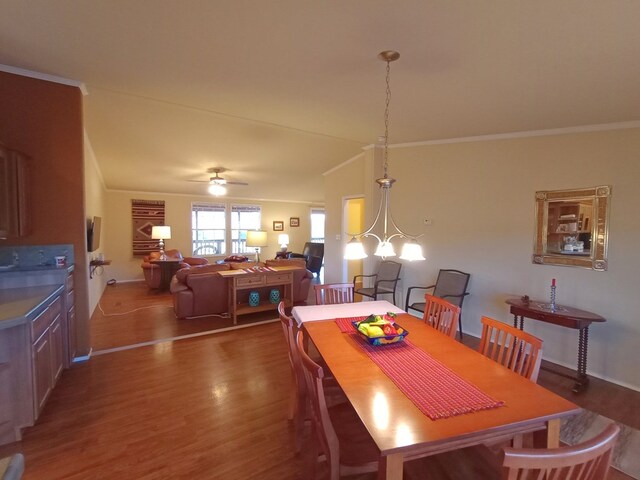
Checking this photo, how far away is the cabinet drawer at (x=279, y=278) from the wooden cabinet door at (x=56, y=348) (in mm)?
2431

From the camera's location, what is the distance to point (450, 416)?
46.5 inches

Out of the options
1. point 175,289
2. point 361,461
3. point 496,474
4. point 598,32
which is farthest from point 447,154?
point 175,289

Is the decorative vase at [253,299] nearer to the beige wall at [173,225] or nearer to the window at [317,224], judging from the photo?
the beige wall at [173,225]

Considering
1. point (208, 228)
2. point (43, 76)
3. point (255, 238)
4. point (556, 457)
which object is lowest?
Answer: point (556, 457)

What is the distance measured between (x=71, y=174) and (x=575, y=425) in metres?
4.79

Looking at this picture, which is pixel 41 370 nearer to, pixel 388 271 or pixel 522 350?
pixel 522 350

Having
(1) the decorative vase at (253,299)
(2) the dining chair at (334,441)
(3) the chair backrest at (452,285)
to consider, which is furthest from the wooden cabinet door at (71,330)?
(3) the chair backrest at (452,285)

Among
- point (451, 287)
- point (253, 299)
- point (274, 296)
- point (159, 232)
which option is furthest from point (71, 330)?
point (159, 232)

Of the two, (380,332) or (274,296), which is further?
(274,296)

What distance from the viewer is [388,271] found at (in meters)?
4.62

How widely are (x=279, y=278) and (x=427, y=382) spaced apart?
11.2 feet

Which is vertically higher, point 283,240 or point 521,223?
point 521,223

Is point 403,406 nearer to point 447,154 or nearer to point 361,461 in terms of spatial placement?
point 361,461

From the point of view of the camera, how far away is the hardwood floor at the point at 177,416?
1.80 m
